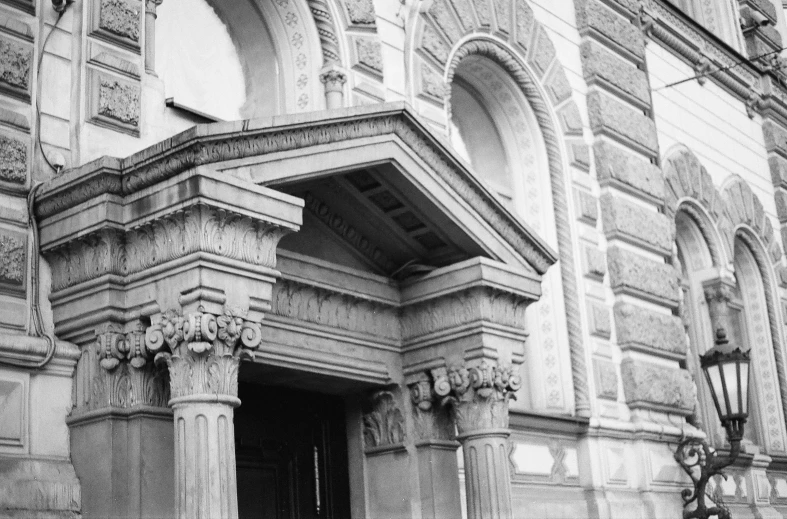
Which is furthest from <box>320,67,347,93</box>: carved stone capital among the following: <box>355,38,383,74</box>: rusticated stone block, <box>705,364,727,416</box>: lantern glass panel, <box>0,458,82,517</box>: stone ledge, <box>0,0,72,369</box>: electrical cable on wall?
<box>705,364,727,416</box>: lantern glass panel

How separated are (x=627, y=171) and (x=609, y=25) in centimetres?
180

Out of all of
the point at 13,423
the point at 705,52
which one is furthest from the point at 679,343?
the point at 13,423

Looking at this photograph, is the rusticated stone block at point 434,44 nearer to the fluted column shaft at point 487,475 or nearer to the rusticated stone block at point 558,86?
the rusticated stone block at point 558,86

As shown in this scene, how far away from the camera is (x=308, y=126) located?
669 cm

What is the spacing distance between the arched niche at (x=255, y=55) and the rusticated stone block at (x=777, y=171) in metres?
10.0

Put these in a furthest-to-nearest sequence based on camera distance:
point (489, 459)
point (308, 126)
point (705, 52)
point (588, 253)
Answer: point (705, 52)
point (588, 253)
point (489, 459)
point (308, 126)

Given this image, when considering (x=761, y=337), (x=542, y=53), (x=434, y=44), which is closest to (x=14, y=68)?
(x=434, y=44)

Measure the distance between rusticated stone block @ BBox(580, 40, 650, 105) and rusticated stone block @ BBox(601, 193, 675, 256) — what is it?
1.40m

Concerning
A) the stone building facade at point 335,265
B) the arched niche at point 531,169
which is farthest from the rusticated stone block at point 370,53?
the arched niche at point 531,169

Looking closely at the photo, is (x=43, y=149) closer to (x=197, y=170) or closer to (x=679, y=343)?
(x=197, y=170)

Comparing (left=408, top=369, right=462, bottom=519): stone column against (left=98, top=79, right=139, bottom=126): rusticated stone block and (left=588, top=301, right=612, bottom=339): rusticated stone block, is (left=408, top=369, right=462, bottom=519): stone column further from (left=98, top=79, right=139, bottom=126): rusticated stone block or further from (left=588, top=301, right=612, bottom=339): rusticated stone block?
(left=588, top=301, right=612, bottom=339): rusticated stone block

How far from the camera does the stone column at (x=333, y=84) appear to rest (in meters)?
9.23

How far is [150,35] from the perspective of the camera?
797 centimetres

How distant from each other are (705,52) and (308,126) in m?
10.4
